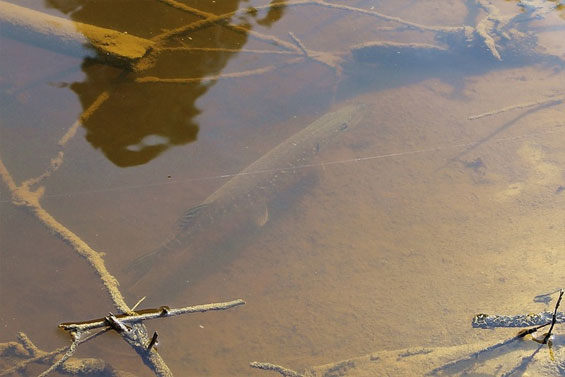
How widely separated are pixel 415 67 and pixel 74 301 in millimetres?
4583

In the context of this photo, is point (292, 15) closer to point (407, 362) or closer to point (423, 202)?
point (423, 202)

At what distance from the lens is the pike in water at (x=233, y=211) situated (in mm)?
3635

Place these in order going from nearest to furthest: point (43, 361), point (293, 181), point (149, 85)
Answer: point (43, 361), point (293, 181), point (149, 85)

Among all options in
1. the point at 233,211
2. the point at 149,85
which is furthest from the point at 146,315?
the point at 149,85

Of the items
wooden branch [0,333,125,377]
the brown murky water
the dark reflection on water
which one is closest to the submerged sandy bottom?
the brown murky water

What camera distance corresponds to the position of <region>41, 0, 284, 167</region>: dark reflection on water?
436 centimetres

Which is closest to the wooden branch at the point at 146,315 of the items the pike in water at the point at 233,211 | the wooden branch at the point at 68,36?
the pike in water at the point at 233,211

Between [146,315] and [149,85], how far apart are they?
276 cm

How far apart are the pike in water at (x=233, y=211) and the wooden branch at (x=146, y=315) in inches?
13.0

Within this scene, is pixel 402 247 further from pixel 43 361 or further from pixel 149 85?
pixel 149 85

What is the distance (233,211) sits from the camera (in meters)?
4.17

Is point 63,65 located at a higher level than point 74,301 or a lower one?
higher

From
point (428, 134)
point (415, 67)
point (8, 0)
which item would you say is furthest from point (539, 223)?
point (8, 0)

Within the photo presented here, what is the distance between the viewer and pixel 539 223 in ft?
13.2
